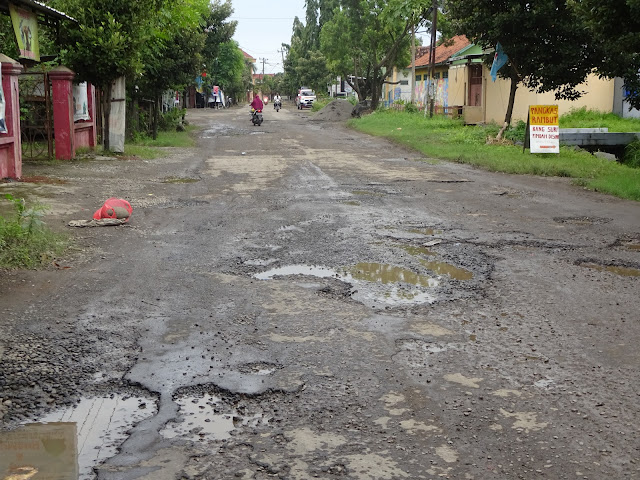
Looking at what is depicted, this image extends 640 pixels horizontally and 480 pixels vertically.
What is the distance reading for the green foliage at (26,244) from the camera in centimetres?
629

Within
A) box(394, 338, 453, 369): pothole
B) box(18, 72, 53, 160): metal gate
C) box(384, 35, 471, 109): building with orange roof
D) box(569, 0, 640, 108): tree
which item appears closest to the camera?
box(394, 338, 453, 369): pothole

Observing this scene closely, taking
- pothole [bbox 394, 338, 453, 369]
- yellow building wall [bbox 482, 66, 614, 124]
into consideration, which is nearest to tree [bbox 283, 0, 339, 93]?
yellow building wall [bbox 482, 66, 614, 124]

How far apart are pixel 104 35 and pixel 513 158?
32.6 ft

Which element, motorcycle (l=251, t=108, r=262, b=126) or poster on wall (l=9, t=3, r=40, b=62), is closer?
poster on wall (l=9, t=3, r=40, b=62)

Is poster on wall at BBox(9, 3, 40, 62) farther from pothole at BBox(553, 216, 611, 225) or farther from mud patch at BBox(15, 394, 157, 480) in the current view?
mud patch at BBox(15, 394, 157, 480)

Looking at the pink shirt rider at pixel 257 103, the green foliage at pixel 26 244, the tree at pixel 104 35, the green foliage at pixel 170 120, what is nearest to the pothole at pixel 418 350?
the green foliage at pixel 26 244

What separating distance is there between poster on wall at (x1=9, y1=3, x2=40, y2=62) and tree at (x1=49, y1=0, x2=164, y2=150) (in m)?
1.76

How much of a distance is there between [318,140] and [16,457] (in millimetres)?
22602

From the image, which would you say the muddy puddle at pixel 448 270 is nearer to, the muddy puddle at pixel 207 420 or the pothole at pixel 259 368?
the pothole at pixel 259 368

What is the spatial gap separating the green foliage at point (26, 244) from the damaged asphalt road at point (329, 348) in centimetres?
21

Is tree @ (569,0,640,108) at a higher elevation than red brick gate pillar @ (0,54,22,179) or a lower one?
higher

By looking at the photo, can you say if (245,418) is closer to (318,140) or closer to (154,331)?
(154,331)

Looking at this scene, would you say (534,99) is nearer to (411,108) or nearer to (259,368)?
(411,108)

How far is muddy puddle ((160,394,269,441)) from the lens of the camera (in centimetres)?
329
